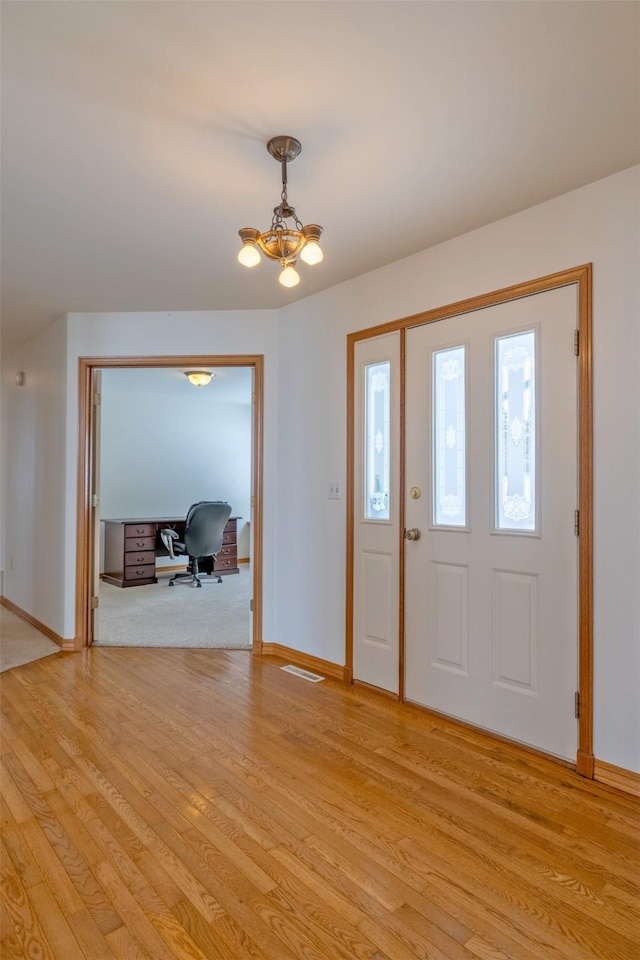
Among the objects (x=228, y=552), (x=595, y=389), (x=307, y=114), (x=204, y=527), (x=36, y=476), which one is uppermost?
(x=307, y=114)

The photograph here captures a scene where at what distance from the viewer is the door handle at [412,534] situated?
2.88 metres

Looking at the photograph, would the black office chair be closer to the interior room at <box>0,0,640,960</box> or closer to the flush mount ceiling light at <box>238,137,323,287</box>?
the interior room at <box>0,0,640,960</box>

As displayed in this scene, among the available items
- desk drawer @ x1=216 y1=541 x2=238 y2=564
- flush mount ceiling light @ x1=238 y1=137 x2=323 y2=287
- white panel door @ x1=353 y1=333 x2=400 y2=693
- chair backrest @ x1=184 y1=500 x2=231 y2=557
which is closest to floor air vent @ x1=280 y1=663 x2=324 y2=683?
white panel door @ x1=353 y1=333 x2=400 y2=693

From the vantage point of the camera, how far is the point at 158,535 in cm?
663

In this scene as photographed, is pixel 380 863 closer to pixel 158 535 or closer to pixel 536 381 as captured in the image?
pixel 536 381

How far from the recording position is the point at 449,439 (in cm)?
278

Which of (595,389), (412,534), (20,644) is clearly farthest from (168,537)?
(595,389)

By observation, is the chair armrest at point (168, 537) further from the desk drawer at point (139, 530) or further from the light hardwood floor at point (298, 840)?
the light hardwood floor at point (298, 840)

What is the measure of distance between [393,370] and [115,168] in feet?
5.45

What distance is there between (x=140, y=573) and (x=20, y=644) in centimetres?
248

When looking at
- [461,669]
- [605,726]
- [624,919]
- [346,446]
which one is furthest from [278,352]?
[624,919]

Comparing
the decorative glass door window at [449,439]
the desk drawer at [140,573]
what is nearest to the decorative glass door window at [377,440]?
the decorative glass door window at [449,439]

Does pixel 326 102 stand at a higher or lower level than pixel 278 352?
higher

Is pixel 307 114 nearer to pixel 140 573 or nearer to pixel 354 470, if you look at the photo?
pixel 354 470
